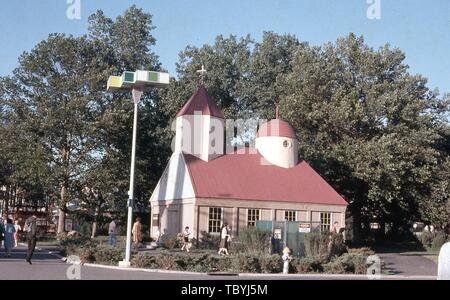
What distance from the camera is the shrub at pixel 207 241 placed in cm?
3877

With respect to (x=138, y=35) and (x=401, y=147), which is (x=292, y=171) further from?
(x=138, y=35)

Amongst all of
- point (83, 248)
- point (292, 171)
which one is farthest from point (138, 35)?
point (83, 248)

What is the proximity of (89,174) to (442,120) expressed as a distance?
30.6 metres

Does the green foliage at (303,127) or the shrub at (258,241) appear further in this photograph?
the green foliage at (303,127)

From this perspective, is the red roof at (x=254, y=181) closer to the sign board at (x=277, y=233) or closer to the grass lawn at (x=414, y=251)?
the grass lawn at (x=414, y=251)

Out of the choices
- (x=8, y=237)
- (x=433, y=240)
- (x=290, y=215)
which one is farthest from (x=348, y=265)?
(x=433, y=240)

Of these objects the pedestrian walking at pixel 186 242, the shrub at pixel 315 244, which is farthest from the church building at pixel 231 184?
the shrub at pixel 315 244

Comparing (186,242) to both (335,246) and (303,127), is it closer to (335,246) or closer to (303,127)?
(335,246)

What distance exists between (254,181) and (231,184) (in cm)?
191

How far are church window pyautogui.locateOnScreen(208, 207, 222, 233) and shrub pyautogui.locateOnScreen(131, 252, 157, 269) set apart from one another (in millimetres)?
15338

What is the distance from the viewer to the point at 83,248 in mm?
25812

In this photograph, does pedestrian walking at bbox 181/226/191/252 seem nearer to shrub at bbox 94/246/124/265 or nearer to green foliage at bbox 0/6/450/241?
shrub at bbox 94/246/124/265

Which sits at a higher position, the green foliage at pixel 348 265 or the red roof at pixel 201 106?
the red roof at pixel 201 106

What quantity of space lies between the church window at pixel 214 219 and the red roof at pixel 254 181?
2.98 feet
